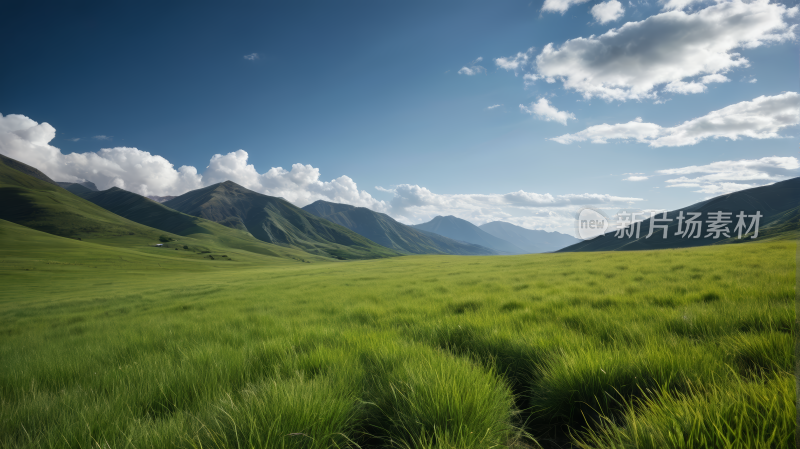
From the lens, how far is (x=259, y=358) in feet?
10.8

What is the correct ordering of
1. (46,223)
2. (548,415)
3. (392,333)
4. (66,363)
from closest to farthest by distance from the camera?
(548,415)
(66,363)
(392,333)
(46,223)

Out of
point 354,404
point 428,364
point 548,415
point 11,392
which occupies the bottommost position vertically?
point 11,392

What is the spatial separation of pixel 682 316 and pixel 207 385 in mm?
5464

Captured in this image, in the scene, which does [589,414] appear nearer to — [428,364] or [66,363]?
[428,364]

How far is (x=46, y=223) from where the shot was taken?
178375mm

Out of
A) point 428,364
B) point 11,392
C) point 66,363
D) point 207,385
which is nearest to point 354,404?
point 428,364

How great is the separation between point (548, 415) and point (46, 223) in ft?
918

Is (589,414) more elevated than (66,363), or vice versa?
(589,414)

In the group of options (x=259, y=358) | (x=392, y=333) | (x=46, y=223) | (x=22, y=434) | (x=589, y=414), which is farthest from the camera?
(x=46, y=223)

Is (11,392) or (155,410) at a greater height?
(155,410)

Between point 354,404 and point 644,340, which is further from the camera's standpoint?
point 644,340

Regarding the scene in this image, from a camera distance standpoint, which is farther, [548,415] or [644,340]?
[644,340]

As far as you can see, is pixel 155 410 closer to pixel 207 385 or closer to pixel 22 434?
pixel 207 385

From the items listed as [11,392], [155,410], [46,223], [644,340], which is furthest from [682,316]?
[46,223]
